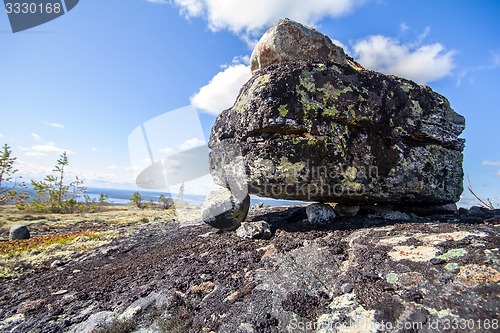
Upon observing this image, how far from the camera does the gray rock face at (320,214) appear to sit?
841 centimetres

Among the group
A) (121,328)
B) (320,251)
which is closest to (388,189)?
(320,251)

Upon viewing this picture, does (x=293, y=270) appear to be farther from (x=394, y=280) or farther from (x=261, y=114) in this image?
(x=261, y=114)

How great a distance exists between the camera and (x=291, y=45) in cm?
916

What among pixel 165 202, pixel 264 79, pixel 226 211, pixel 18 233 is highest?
pixel 264 79

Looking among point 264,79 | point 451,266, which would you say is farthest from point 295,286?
point 264,79

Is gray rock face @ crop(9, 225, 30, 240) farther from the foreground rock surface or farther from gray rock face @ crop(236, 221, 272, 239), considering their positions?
gray rock face @ crop(236, 221, 272, 239)

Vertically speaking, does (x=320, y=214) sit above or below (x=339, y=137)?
below

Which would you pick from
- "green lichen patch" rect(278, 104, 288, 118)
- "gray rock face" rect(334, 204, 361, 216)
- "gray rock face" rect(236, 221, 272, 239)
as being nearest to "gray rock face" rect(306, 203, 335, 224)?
"gray rock face" rect(334, 204, 361, 216)

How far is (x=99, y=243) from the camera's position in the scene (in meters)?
12.7

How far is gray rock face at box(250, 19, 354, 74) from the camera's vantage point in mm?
9109

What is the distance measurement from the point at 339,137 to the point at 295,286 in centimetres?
476

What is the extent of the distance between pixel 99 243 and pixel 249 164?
9631mm

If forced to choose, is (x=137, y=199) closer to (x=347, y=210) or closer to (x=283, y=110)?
(x=347, y=210)

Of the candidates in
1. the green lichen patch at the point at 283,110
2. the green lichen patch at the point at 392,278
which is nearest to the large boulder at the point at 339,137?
the green lichen patch at the point at 283,110
